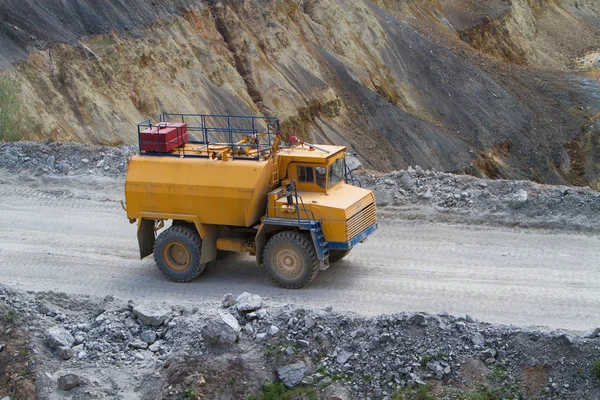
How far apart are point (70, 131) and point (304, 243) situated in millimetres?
15011

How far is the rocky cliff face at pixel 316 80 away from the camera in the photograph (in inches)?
1119

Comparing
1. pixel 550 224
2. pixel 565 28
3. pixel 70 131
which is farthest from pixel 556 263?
pixel 565 28

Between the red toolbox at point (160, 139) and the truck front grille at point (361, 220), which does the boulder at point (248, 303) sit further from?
the red toolbox at point (160, 139)

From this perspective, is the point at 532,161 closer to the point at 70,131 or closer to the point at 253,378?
the point at 70,131

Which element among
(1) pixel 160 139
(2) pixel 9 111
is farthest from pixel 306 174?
(2) pixel 9 111

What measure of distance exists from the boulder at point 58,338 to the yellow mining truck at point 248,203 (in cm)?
292

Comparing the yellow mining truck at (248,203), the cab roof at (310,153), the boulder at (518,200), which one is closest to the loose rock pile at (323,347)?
the yellow mining truck at (248,203)

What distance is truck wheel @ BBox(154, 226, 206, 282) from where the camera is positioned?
14977mm

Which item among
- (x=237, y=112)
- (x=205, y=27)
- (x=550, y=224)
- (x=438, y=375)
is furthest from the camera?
(x=205, y=27)

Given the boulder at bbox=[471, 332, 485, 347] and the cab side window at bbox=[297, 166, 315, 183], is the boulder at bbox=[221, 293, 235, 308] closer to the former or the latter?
the cab side window at bbox=[297, 166, 315, 183]

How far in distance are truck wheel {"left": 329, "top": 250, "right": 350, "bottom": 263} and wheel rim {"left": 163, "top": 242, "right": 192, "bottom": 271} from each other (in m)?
2.80

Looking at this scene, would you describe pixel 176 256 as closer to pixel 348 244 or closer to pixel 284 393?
pixel 348 244

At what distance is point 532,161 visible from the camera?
3897cm

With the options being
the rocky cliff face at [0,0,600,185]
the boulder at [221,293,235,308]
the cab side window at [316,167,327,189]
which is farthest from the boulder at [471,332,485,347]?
the rocky cliff face at [0,0,600,185]
